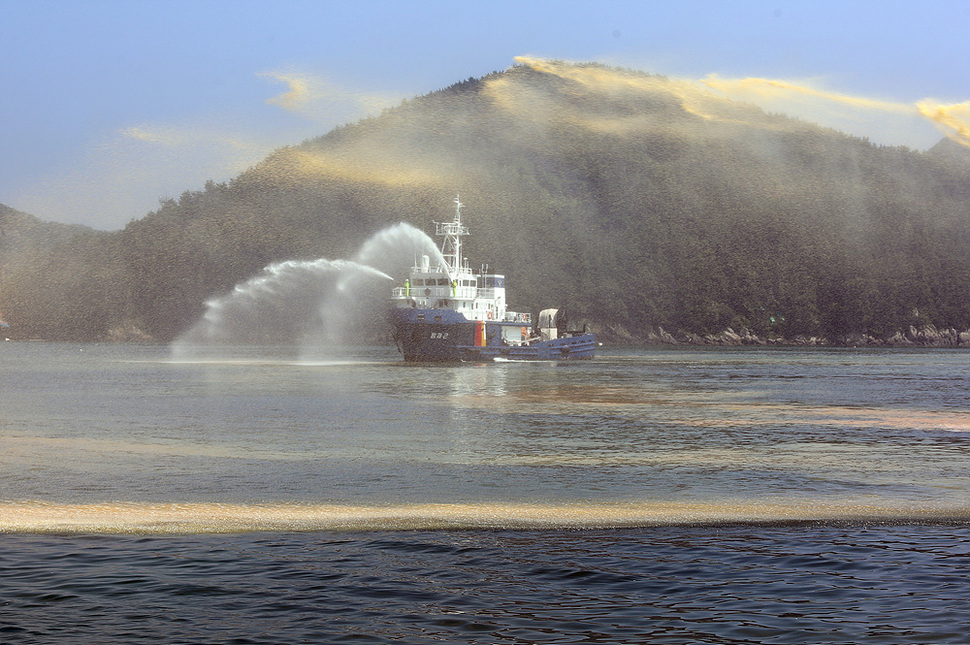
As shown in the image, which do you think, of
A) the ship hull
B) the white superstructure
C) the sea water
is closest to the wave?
the sea water

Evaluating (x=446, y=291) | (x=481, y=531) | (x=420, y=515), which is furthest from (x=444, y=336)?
(x=481, y=531)

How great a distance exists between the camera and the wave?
658 inches

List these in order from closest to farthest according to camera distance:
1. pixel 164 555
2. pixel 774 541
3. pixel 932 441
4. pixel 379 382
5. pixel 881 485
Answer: pixel 164 555 → pixel 774 541 → pixel 881 485 → pixel 932 441 → pixel 379 382

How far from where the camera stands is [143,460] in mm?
25422

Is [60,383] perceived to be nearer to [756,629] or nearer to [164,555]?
[164,555]

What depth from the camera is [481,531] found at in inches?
648

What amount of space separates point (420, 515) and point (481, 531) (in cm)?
172

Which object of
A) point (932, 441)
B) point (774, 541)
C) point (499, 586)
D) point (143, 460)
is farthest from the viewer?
point (932, 441)

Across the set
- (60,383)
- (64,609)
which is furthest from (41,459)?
(60,383)

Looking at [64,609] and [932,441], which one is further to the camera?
[932,441]

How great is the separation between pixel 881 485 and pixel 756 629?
1200cm

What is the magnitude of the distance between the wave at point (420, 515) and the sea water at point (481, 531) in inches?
3.1

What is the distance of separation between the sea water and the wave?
8cm

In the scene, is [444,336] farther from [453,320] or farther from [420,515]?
[420,515]
